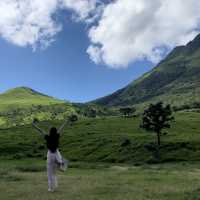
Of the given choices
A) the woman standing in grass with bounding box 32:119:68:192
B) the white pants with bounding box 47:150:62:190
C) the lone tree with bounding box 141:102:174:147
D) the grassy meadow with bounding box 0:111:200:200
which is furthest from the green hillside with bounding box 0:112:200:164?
the white pants with bounding box 47:150:62:190

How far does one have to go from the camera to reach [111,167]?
62.2 m

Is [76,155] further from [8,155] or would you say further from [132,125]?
[132,125]

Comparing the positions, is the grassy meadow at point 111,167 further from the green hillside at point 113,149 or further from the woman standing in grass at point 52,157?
the woman standing in grass at point 52,157

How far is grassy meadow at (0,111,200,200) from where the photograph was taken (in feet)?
80.3

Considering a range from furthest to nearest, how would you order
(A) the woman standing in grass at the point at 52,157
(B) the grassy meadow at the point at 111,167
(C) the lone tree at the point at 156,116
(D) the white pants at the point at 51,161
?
(C) the lone tree at the point at 156,116 < (D) the white pants at the point at 51,161 < (A) the woman standing in grass at the point at 52,157 < (B) the grassy meadow at the point at 111,167

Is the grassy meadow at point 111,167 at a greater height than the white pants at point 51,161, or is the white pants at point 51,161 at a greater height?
the white pants at point 51,161

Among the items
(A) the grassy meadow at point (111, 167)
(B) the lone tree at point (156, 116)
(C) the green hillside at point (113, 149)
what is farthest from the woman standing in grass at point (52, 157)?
(B) the lone tree at point (156, 116)

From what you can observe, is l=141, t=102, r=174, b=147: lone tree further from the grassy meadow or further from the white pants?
the white pants

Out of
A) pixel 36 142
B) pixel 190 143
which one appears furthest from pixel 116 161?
pixel 36 142

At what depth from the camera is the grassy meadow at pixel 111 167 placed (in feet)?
80.3

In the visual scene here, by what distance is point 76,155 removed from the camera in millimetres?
114562

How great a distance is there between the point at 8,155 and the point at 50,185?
94544 millimetres

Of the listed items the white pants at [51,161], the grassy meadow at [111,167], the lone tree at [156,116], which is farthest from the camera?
the lone tree at [156,116]

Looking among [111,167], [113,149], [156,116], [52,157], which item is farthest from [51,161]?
[113,149]
